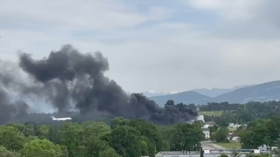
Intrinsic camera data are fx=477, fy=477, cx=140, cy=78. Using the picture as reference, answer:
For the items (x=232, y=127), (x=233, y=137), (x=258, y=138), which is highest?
(x=232, y=127)

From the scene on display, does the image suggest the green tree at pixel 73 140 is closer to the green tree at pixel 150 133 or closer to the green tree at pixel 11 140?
the green tree at pixel 11 140

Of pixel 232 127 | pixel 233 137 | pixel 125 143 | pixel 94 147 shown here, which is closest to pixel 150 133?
pixel 125 143

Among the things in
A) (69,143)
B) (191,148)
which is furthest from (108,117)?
(69,143)

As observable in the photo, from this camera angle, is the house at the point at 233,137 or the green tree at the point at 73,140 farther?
the house at the point at 233,137

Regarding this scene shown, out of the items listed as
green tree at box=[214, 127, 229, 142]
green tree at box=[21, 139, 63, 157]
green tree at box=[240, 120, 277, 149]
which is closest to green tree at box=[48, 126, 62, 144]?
A: green tree at box=[21, 139, 63, 157]

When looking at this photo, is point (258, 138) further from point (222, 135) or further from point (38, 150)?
point (38, 150)

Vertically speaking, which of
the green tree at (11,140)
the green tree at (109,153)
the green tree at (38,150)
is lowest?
the green tree at (109,153)

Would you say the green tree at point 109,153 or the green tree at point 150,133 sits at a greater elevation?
the green tree at point 150,133

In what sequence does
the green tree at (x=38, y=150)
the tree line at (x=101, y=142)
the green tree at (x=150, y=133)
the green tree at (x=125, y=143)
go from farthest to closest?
the green tree at (x=150, y=133) < the green tree at (x=125, y=143) < the tree line at (x=101, y=142) < the green tree at (x=38, y=150)

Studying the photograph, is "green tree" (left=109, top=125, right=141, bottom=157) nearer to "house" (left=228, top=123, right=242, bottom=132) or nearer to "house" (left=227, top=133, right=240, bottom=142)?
"house" (left=227, top=133, right=240, bottom=142)

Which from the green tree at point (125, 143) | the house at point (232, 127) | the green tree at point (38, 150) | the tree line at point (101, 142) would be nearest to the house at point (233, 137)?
the house at point (232, 127)
